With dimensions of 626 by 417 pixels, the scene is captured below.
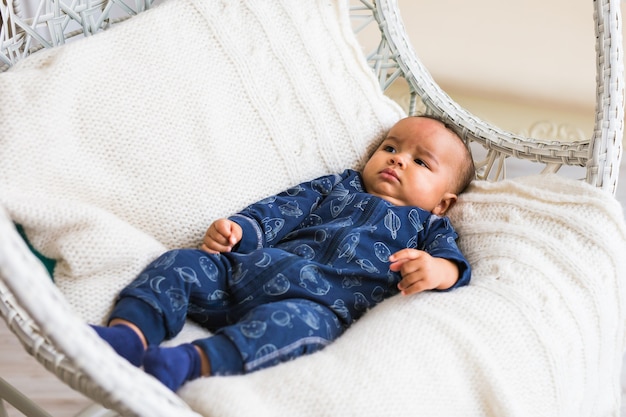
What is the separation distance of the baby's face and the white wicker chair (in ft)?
0.42

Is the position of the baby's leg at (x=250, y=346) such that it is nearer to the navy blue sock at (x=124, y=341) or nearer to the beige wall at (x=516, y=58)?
the navy blue sock at (x=124, y=341)

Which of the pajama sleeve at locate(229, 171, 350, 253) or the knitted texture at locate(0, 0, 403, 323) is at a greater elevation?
the knitted texture at locate(0, 0, 403, 323)

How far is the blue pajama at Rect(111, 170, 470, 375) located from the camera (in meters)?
0.86

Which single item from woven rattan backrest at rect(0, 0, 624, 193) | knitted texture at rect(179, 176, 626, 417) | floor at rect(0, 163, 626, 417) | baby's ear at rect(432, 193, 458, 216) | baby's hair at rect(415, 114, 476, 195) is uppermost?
woven rattan backrest at rect(0, 0, 624, 193)

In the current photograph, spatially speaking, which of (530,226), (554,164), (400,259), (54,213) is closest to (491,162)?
(554,164)

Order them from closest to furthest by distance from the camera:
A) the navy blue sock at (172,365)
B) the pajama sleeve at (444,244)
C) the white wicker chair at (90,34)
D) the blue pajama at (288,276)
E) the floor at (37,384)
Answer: the white wicker chair at (90,34), the navy blue sock at (172,365), the blue pajama at (288,276), the pajama sleeve at (444,244), the floor at (37,384)

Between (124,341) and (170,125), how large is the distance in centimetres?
40

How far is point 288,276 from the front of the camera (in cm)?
97

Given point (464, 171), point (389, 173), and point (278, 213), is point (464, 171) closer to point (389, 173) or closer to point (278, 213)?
point (389, 173)

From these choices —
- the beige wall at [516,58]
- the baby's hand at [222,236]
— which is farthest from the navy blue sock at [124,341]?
the beige wall at [516,58]

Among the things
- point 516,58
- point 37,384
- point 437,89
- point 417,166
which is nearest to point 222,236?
point 417,166

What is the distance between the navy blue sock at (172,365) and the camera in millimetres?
754

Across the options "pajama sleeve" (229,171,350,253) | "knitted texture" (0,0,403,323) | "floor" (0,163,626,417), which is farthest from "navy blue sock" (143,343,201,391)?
"floor" (0,163,626,417)

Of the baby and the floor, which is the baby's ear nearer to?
the baby
